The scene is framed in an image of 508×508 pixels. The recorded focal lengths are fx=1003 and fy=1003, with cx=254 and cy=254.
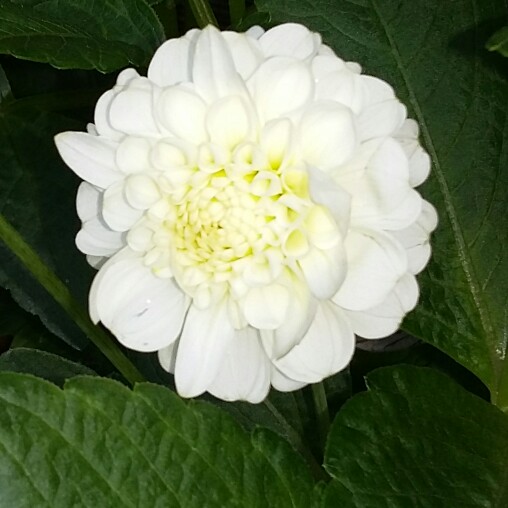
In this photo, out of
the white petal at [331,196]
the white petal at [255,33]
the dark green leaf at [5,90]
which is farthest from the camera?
the dark green leaf at [5,90]

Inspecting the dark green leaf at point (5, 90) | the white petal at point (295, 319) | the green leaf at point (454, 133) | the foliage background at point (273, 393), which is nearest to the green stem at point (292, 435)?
the foliage background at point (273, 393)

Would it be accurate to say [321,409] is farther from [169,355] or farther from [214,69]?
[214,69]

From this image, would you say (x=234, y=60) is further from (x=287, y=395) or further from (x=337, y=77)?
(x=287, y=395)

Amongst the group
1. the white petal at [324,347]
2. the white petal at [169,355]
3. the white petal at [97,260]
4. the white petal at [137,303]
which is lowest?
the white petal at [169,355]

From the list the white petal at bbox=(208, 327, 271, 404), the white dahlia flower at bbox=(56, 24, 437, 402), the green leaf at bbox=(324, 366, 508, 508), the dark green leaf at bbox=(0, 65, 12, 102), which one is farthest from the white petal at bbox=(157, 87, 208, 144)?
the dark green leaf at bbox=(0, 65, 12, 102)

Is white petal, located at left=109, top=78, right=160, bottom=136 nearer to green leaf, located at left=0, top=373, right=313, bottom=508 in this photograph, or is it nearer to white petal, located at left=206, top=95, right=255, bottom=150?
white petal, located at left=206, top=95, right=255, bottom=150

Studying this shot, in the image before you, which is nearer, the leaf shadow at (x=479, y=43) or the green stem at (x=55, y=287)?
the green stem at (x=55, y=287)

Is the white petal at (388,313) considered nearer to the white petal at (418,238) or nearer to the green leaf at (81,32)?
the white petal at (418,238)

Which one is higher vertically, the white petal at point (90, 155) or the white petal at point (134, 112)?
the white petal at point (134, 112)
